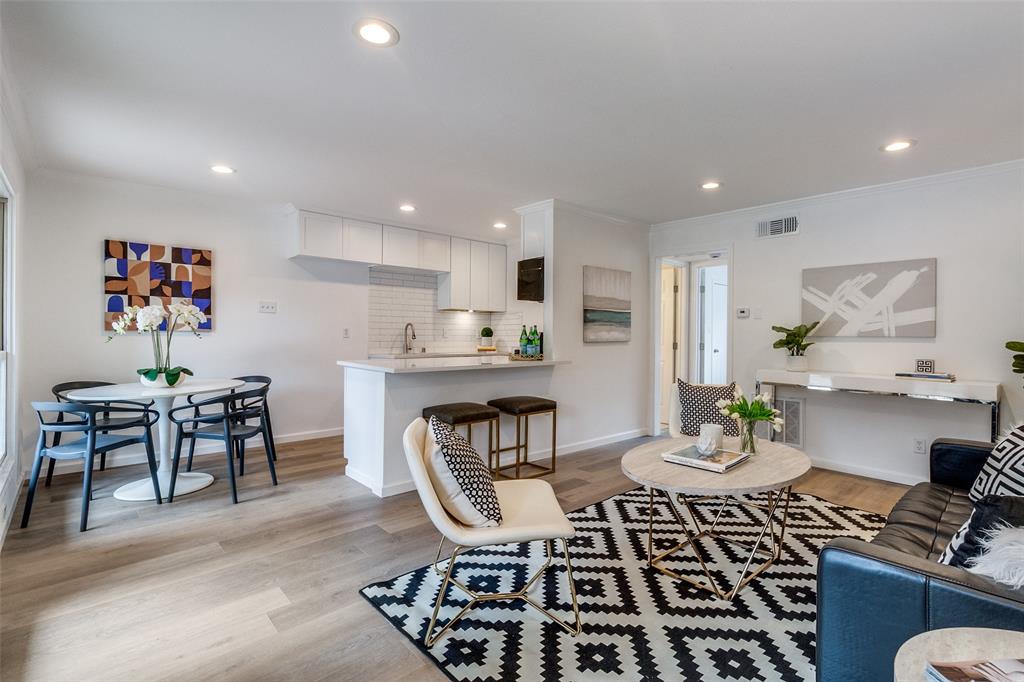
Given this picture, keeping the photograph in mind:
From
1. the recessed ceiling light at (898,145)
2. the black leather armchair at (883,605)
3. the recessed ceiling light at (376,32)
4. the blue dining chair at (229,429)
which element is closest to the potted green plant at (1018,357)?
the recessed ceiling light at (898,145)

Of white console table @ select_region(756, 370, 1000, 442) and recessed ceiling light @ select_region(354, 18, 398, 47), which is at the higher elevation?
recessed ceiling light @ select_region(354, 18, 398, 47)

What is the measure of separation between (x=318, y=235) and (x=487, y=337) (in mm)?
→ 2649

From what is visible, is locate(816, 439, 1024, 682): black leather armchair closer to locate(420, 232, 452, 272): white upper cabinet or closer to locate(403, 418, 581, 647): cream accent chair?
locate(403, 418, 581, 647): cream accent chair

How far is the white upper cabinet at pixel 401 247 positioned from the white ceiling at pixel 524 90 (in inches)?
61.5

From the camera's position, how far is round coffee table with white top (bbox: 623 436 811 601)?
2121mm

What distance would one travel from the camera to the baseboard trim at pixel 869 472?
157 inches

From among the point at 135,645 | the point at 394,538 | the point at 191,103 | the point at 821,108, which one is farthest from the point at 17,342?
the point at 821,108

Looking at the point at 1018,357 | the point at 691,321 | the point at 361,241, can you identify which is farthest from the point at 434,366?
the point at 691,321

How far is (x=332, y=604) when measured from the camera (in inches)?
87.0

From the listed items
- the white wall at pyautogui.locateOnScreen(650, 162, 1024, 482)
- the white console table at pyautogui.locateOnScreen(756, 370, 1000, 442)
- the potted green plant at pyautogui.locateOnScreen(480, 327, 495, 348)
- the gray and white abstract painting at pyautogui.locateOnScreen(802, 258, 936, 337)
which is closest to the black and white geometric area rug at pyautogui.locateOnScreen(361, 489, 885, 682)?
the white console table at pyautogui.locateOnScreen(756, 370, 1000, 442)

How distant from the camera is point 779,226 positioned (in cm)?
464

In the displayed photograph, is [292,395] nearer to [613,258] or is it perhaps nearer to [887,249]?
[613,258]

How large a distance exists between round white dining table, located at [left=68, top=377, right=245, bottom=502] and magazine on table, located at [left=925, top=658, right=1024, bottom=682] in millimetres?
3813

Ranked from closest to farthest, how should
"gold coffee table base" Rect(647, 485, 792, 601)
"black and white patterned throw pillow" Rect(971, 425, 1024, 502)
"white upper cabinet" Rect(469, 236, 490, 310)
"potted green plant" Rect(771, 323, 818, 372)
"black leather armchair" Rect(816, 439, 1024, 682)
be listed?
1. "black leather armchair" Rect(816, 439, 1024, 682)
2. "black and white patterned throw pillow" Rect(971, 425, 1024, 502)
3. "gold coffee table base" Rect(647, 485, 792, 601)
4. "potted green plant" Rect(771, 323, 818, 372)
5. "white upper cabinet" Rect(469, 236, 490, 310)
